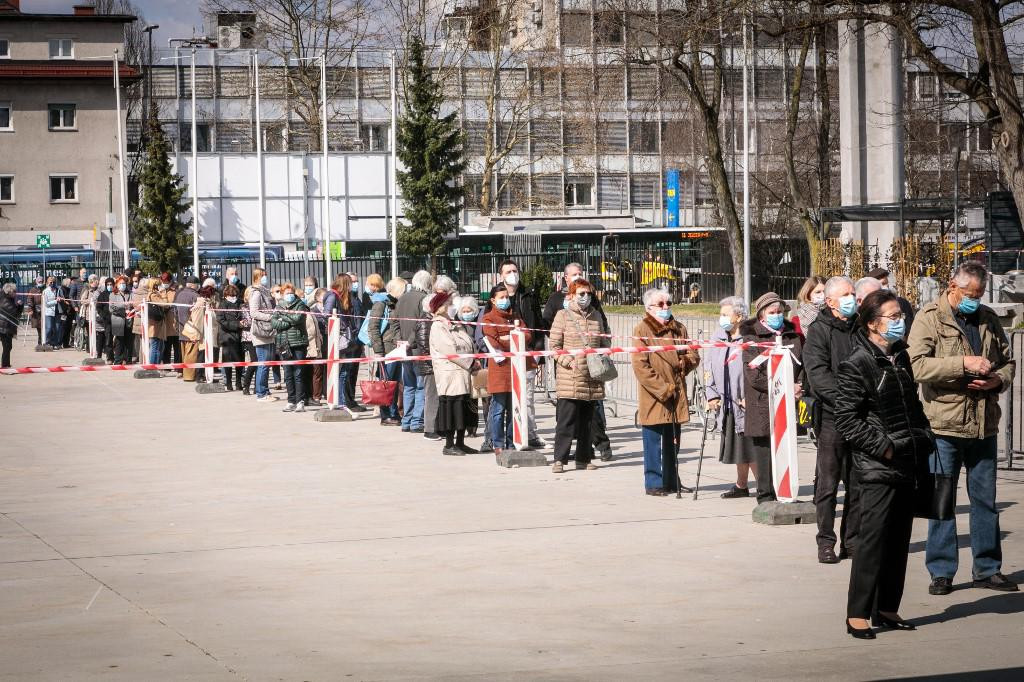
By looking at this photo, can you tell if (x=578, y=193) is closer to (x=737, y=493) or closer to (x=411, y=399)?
(x=411, y=399)

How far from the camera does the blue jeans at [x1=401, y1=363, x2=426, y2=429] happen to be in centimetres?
1806

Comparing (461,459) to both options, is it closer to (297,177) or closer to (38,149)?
(297,177)

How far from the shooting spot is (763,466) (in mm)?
11797

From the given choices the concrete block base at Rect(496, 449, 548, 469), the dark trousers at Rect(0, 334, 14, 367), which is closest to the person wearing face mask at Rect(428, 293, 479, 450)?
the concrete block base at Rect(496, 449, 548, 469)

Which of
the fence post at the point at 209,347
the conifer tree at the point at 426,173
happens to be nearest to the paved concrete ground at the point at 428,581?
the fence post at the point at 209,347

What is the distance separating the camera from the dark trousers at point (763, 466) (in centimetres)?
1178

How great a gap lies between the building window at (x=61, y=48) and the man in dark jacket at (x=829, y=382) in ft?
218

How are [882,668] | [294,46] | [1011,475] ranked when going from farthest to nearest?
[294,46]
[1011,475]
[882,668]

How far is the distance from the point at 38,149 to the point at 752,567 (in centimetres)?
6567

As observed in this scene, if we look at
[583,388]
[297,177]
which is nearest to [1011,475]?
[583,388]

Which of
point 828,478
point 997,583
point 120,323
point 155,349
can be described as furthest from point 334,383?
point 120,323

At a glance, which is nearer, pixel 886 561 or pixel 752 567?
pixel 886 561

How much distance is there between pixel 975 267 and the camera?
9102mm

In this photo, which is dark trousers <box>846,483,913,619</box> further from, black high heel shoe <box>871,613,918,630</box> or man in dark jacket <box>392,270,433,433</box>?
man in dark jacket <box>392,270,433,433</box>
